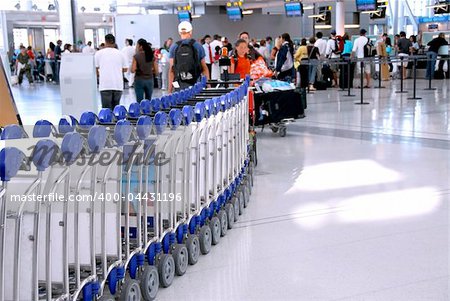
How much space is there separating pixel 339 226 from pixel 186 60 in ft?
11.7

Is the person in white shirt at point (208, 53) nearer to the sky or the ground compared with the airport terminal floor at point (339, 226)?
nearer to the sky

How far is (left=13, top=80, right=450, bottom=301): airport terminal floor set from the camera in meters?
3.56

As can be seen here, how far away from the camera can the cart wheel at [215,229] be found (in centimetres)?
430

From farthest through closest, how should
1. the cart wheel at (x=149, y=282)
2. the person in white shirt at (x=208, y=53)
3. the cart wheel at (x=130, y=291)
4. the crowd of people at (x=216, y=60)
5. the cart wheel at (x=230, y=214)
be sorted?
the person in white shirt at (x=208, y=53), the crowd of people at (x=216, y=60), the cart wheel at (x=230, y=214), the cart wheel at (x=149, y=282), the cart wheel at (x=130, y=291)

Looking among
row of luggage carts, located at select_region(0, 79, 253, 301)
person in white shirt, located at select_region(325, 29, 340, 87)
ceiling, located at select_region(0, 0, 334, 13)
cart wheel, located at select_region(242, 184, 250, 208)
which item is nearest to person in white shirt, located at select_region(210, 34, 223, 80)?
person in white shirt, located at select_region(325, 29, 340, 87)

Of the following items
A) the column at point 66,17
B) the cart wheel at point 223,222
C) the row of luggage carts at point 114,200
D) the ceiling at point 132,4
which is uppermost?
the ceiling at point 132,4

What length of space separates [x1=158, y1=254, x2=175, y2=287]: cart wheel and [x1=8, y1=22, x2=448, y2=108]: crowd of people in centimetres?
425

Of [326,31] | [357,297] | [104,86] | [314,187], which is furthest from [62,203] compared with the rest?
[326,31]

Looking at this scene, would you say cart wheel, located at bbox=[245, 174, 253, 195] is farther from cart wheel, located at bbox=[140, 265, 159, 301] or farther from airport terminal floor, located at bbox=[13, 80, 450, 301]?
cart wheel, located at bbox=[140, 265, 159, 301]

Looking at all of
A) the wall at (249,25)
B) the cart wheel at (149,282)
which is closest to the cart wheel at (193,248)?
the cart wheel at (149,282)

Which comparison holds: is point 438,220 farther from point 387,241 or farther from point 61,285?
point 61,285

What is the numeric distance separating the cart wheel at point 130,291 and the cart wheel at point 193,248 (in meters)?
0.75

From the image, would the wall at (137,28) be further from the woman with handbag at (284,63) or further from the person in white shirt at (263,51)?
the woman with handbag at (284,63)

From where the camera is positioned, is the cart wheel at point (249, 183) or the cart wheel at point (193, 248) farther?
the cart wheel at point (249, 183)
